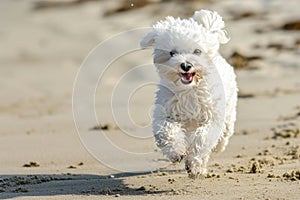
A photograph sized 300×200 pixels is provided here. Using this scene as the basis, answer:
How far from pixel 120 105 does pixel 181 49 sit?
6.52m

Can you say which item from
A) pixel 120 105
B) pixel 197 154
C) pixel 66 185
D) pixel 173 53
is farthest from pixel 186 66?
pixel 120 105

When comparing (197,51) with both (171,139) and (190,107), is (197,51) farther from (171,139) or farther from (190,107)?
(171,139)

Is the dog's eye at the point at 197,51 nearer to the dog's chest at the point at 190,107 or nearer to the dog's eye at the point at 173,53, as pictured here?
the dog's eye at the point at 173,53

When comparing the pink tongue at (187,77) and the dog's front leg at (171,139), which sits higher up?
the pink tongue at (187,77)

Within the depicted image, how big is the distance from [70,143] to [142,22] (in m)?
15.8

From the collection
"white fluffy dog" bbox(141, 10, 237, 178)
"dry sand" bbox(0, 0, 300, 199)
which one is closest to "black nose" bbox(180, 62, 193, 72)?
"white fluffy dog" bbox(141, 10, 237, 178)

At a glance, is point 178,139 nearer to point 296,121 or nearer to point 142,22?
point 296,121

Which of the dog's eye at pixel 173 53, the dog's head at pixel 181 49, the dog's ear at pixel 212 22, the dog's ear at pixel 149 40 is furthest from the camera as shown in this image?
the dog's ear at pixel 212 22

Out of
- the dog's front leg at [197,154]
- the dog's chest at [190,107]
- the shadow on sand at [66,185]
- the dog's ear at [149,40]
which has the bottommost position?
the shadow on sand at [66,185]

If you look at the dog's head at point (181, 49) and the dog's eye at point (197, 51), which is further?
the dog's eye at point (197, 51)

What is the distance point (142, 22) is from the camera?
83.4 feet

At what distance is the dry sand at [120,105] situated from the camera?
675 cm

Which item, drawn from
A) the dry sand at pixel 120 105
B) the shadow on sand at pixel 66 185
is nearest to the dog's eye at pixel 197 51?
the dry sand at pixel 120 105

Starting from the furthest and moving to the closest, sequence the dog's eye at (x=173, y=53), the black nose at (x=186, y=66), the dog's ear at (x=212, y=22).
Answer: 1. the dog's ear at (x=212, y=22)
2. the dog's eye at (x=173, y=53)
3. the black nose at (x=186, y=66)
